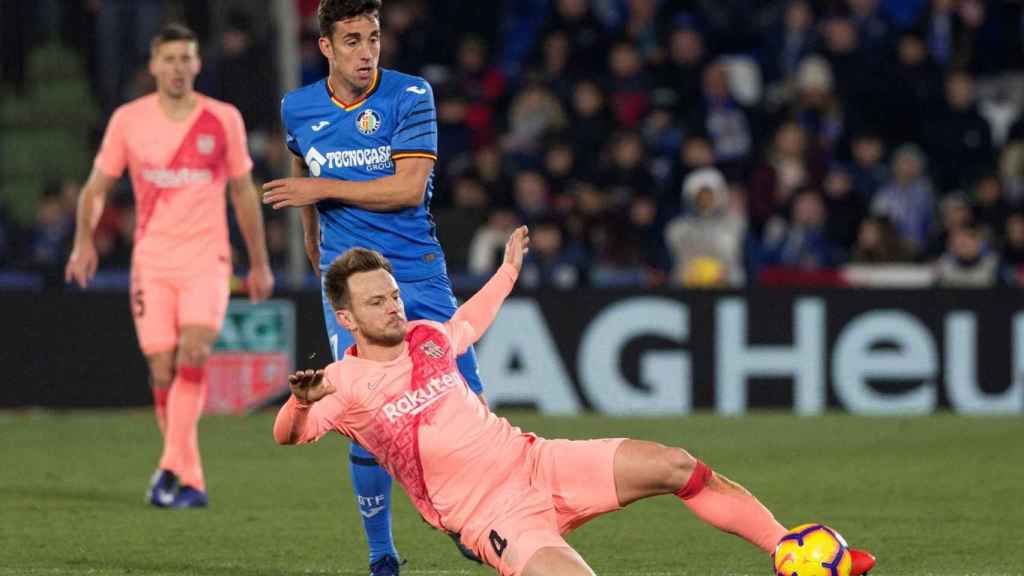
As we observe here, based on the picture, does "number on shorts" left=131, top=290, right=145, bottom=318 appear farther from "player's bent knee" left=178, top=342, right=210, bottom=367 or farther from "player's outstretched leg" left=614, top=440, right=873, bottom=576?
"player's outstretched leg" left=614, top=440, right=873, bottom=576

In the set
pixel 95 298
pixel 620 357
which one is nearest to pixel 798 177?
pixel 620 357

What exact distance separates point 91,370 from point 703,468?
9104mm

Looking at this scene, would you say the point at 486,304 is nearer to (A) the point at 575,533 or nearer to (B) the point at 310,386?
(B) the point at 310,386

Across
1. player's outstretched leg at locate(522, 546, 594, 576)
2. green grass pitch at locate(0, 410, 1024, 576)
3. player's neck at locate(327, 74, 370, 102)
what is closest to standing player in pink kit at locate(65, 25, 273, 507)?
green grass pitch at locate(0, 410, 1024, 576)

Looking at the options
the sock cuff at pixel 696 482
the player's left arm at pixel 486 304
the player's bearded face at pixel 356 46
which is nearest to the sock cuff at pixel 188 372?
the player's bearded face at pixel 356 46

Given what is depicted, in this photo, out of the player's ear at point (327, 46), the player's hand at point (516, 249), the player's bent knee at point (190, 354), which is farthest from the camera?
the player's bent knee at point (190, 354)

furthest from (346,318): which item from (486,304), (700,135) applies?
(700,135)

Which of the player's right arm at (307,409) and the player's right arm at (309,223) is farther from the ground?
the player's right arm at (309,223)

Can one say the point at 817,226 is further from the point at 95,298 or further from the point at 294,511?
the point at 294,511

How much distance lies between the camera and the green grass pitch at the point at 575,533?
7910mm

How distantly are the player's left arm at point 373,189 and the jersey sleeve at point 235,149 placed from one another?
8.57 feet

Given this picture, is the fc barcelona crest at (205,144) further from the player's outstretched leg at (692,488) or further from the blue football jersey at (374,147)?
the player's outstretched leg at (692,488)

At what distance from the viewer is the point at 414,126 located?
24.0 ft

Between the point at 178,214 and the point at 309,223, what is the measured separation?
219 centimetres
